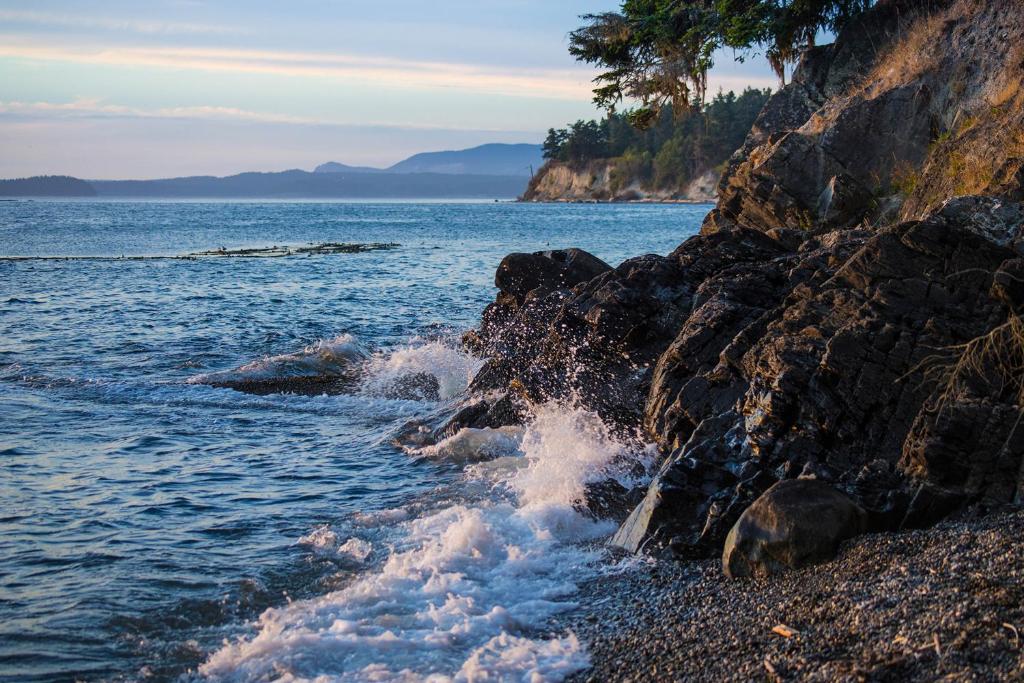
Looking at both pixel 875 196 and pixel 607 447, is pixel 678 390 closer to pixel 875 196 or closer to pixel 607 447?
pixel 607 447

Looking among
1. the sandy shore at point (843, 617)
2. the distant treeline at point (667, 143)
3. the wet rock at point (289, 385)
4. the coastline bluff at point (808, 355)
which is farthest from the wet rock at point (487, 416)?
the distant treeline at point (667, 143)

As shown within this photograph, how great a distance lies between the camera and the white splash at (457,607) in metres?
6.34

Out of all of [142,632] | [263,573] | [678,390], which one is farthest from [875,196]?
[142,632]

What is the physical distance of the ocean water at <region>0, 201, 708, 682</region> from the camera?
6.72 metres

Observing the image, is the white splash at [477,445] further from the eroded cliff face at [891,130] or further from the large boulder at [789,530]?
the eroded cliff face at [891,130]

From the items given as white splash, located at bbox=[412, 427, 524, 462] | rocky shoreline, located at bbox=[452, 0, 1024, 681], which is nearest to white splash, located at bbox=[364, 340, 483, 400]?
rocky shoreline, located at bbox=[452, 0, 1024, 681]

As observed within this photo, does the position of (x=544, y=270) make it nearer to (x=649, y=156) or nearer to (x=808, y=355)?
(x=808, y=355)

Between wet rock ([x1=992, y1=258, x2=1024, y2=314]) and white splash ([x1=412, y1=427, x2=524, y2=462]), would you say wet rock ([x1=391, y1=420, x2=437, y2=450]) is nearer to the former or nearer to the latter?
white splash ([x1=412, y1=427, x2=524, y2=462])

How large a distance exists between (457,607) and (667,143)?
14360cm

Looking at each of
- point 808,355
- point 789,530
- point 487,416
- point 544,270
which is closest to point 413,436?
point 487,416

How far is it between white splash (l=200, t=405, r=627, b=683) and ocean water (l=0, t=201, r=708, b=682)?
2 cm

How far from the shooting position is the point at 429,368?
57.5 feet

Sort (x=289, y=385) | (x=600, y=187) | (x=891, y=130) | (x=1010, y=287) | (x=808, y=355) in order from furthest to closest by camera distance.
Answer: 1. (x=600, y=187)
2. (x=891, y=130)
3. (x=289, y=385)
4. (x=808, y=355)
5. (x=1010, y=287)

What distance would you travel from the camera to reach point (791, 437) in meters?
8.22
